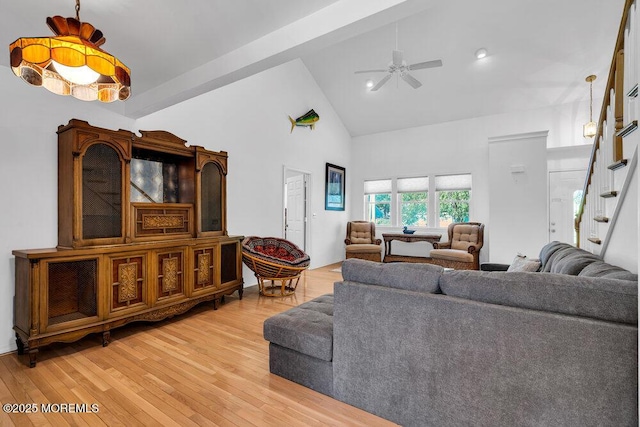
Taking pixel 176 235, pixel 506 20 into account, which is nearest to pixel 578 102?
pixel 506 20

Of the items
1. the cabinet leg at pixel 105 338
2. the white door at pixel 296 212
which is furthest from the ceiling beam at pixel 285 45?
the white door at pixel 296 212

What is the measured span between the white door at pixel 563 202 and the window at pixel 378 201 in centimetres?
319

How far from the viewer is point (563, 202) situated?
5.73 metres

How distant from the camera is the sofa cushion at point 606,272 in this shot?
4.41ft

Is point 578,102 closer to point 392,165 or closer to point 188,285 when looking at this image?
point 392,165

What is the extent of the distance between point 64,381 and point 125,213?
1.43 metres

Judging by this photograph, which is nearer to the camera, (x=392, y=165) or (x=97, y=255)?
(x=97, y=255)

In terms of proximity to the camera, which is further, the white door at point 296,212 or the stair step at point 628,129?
the white door at point 296,212

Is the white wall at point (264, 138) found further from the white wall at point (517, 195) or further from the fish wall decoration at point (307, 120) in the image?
the white wall at point (517, 195)

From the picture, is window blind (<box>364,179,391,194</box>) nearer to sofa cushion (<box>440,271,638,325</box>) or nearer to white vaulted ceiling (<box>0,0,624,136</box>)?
white vaulted ceiling (<box>0,0,624,136</box>)

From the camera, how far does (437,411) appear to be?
4.96ft

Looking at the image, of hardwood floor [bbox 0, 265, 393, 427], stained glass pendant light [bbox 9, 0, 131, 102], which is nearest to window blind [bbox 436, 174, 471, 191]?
hardwood floor [bbox 0, 265, 393, 427]

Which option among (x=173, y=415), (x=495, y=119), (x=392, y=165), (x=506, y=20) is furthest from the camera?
(x=392, y=165)

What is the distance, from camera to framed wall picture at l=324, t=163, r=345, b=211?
22.4 ft
